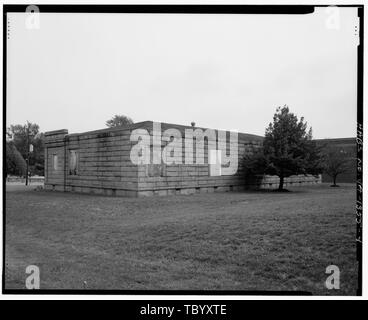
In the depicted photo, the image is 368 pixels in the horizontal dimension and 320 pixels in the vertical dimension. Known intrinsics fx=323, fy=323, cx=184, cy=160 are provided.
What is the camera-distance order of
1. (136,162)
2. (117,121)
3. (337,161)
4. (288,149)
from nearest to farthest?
(136,162) → (288,149) → (337,161) → (117,121)

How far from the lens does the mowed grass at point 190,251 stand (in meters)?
5.57

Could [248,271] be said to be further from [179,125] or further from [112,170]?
[179,125]

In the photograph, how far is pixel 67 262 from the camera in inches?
269

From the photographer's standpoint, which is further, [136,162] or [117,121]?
[117,121]

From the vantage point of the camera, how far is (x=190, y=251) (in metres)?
7.24

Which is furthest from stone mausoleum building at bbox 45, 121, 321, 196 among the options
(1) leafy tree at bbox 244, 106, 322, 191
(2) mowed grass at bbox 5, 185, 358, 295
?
(2) mowed grass at bbox 5, 185, 358, 295

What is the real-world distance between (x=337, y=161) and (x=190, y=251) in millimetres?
26940

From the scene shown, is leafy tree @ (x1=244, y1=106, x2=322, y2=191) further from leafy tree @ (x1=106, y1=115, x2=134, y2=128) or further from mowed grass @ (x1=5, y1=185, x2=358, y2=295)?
leafy tree @ (x1=106, y1=115, x2=134, y2=128)

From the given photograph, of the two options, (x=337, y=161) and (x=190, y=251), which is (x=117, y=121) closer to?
(x=337, y=161)

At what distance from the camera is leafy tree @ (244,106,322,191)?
22.9m

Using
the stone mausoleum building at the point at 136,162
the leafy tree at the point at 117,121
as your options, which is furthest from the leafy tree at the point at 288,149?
the leafy tree at the point at 117,121

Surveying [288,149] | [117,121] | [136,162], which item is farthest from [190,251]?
[117,121]

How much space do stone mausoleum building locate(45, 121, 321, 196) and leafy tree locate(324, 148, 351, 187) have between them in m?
10.4
